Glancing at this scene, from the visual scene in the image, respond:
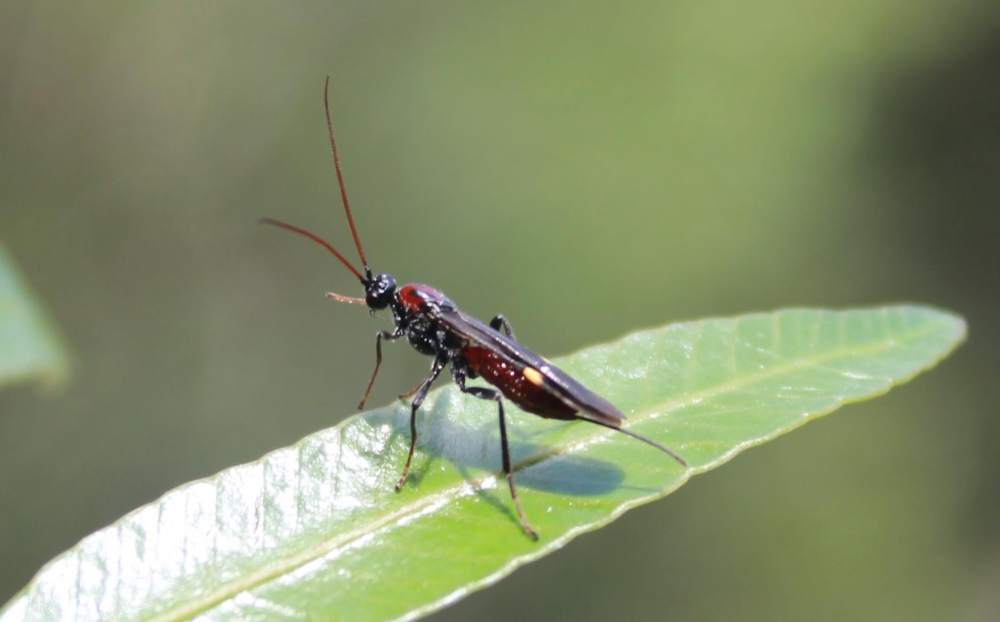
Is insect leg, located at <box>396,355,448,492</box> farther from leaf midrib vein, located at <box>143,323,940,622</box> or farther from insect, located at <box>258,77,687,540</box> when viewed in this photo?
leaf midrib vein, located at <box>143,323,940,622</box>

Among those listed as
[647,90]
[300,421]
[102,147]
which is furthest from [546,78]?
[102,147]

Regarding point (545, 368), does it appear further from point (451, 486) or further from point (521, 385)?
point (451, 486)

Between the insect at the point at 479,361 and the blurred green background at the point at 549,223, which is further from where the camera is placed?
the blurred green background at the point at 549,223

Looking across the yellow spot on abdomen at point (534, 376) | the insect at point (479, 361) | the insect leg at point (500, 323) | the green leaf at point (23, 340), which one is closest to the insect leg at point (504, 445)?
the insect at point (479, 361)

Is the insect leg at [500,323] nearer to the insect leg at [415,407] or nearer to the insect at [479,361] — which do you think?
the insect at [479,361]

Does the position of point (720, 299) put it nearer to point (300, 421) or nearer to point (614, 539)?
point (614, 539)

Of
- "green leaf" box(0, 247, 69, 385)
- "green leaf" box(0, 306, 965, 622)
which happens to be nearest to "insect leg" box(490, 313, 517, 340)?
"green leaf" box(0, 306, 965, 622)

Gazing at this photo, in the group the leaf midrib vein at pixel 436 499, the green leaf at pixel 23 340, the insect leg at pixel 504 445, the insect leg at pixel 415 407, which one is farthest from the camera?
the insect leg at pixel 415 407
